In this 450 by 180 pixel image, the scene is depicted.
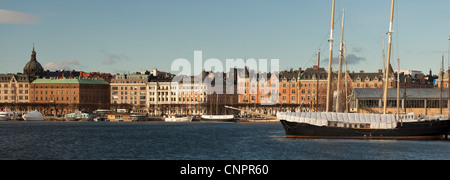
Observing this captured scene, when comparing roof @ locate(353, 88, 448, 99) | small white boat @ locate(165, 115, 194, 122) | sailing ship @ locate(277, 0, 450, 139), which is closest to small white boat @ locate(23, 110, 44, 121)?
small white boat @ locate(165, 115, 194, 122)

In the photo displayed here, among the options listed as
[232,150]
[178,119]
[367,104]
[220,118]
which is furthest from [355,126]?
[178,119]

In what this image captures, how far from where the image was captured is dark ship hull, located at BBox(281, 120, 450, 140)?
2670 inches

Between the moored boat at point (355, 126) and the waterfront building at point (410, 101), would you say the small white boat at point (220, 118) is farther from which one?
the moored boat at point (355, 126)

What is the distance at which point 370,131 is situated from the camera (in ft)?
225

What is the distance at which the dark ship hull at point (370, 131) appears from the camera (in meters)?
67.8

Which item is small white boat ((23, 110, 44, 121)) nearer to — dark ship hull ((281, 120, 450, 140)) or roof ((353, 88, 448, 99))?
roof ((353, 88, 448, 99))

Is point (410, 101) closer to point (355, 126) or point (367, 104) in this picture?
point (367, 104)

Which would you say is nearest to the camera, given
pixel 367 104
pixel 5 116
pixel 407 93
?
pixel 407 93

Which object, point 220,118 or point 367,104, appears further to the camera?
point 220,118

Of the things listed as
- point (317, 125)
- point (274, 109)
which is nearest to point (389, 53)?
point (317, 125)

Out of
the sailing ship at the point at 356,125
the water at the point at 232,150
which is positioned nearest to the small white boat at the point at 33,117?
the water at the point at 232,150

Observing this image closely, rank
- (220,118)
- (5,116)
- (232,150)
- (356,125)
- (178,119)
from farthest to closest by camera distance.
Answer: (5,116) → (178,119) → (220,118) → (356,125) → (232,150)
